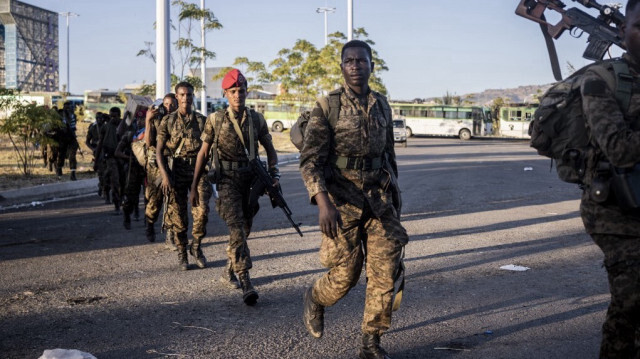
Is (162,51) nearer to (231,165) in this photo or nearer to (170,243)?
(170,243)

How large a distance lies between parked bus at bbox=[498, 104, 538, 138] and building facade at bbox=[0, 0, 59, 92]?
47.6 m

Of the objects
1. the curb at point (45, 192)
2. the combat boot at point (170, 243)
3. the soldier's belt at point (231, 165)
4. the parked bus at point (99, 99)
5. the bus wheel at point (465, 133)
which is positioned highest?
the parked bus at point (99, 99)

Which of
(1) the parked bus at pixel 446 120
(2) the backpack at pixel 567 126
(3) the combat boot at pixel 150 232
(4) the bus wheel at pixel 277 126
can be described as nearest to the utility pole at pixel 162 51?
(3) the combat boot at pixel 150 232

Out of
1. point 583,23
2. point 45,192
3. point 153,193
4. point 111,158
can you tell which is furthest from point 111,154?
point 583,23

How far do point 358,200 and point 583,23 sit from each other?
786 cm

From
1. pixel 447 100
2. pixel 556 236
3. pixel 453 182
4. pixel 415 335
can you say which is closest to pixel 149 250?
pixel 415 335

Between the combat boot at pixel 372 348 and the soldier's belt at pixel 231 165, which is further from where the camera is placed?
the soldier's belt at pixel 231 165

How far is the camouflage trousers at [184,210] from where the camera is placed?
6.95m

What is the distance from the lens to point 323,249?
4.19 m

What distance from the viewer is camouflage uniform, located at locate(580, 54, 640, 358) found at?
297 centimetres

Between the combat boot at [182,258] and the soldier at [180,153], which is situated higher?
the soldier at [180,153]

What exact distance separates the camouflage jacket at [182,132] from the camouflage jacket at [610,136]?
15.6 feet

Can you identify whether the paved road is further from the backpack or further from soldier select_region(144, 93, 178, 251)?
the backpack

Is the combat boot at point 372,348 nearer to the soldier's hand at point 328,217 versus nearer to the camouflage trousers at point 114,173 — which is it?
the soldier's hand at point 328,217
